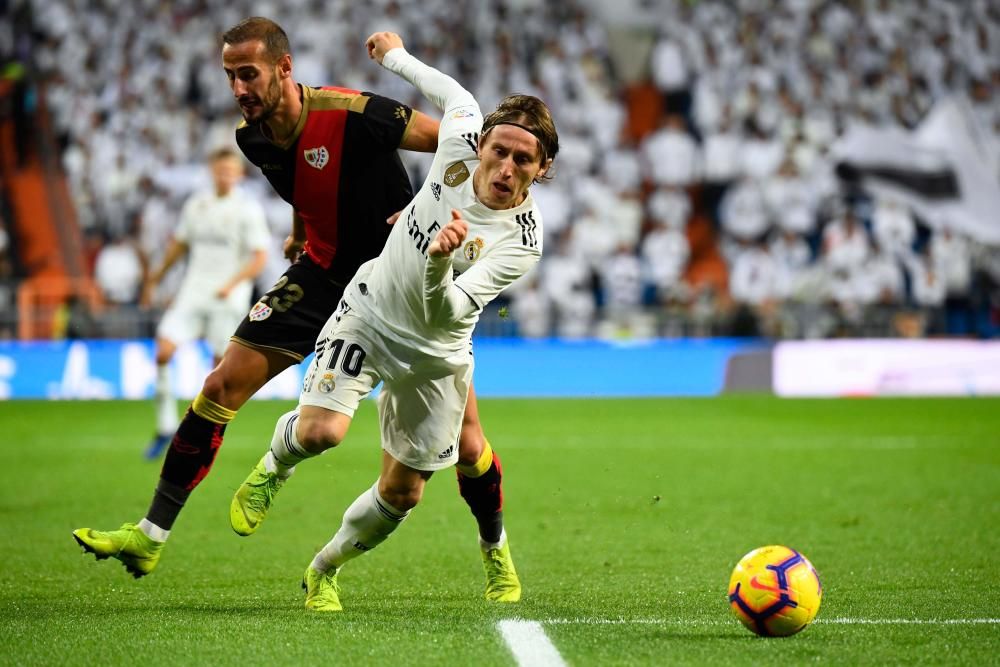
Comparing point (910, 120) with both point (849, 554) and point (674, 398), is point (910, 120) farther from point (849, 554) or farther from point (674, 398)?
point (849, 554)

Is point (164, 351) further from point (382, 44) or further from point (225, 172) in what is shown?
point (382, 44)

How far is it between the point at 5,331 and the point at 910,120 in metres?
14.4

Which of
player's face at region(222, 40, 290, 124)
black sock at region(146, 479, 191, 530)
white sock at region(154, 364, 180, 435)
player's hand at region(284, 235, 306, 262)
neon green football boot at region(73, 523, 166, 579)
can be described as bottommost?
white sock at region(154, 364, 180, 435)

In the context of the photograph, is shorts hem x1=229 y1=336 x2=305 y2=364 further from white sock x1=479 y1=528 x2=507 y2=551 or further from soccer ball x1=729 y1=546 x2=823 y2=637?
soccer ball x1=729 y1=546 x2=823 y2=637

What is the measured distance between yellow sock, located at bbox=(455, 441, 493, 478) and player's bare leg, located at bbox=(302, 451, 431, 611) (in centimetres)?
35

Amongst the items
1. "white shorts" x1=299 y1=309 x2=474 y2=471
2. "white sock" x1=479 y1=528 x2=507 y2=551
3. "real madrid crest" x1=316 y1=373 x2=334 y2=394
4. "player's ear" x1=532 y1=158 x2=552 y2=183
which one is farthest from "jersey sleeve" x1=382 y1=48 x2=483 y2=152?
"white sock" x1=479 y1=528 x2=507 y2=551

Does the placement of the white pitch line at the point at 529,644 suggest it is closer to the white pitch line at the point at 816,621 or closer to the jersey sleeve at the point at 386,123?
the white pitch line at the point at 816,621

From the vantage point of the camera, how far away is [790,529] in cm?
753

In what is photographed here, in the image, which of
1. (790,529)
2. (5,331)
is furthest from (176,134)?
(790,529)

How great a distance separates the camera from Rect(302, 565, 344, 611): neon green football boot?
5188 mm

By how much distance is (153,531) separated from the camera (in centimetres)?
543

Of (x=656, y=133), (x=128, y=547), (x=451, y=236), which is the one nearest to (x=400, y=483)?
(x=128, y=547)

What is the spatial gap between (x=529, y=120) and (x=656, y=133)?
17.1 m

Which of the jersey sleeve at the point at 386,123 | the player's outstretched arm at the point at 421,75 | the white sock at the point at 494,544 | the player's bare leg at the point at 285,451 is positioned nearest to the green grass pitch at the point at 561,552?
the white sock at the point at 494,544
